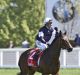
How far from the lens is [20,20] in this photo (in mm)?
38750

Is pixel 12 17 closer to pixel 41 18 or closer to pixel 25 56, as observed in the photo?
pixel 41 18

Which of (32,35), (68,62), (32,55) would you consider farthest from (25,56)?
(32,35)

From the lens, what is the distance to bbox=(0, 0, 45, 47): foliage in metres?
38.2

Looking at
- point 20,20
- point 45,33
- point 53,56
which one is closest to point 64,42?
point 53,56

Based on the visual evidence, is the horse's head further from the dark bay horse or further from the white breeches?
the white breeches

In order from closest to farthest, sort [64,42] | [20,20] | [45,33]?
[64,42] → [45,33] → [20,20]

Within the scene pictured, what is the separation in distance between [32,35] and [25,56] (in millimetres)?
22474

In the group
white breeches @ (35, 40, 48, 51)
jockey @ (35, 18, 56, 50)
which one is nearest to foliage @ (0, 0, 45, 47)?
white breeches @ (35, 40, 48, 51)

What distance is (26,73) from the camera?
610 inches

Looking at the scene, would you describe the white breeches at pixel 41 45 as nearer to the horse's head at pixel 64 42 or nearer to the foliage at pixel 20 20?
the horse's head at pixel 64 42

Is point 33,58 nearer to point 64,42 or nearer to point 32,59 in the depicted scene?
point 32,59

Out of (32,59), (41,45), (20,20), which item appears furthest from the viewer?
(20,20)

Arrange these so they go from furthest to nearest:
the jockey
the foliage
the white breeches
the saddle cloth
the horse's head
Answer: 1. the foliage
2. the saddle cloth
3. the white breeches
4. the jockey
5. the horse's head

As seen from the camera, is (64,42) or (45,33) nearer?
(64,42)
